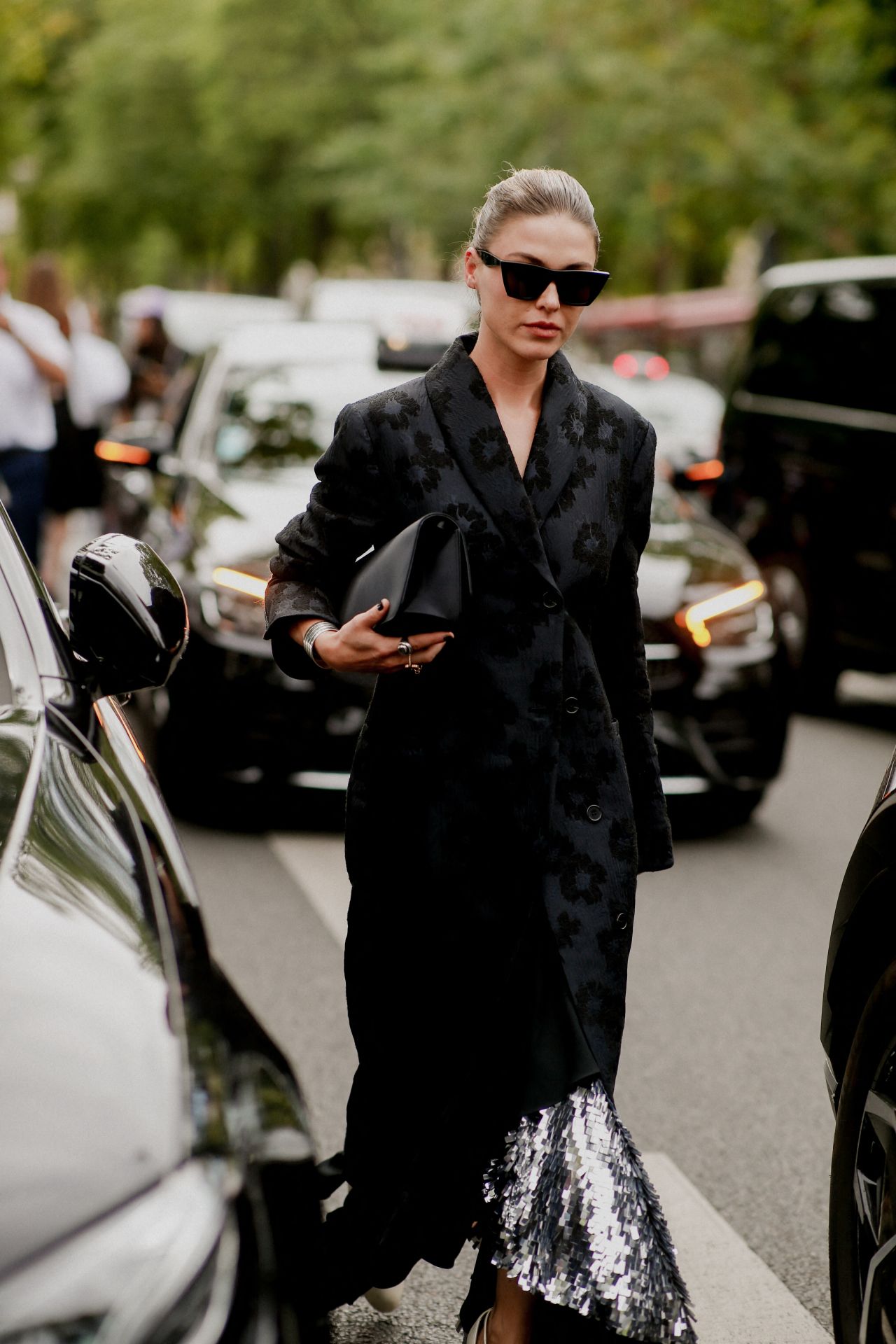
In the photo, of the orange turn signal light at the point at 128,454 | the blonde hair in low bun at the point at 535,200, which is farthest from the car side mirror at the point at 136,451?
the blonde hair in low bun at the point at 535,200

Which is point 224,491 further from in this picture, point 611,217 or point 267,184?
point 267,184

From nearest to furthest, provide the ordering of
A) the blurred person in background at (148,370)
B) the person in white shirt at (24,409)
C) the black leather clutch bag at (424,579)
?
the black leather clutch bag at (424,579)
the person in white shirt at (24,409)
the blurred person in background at (148,370)

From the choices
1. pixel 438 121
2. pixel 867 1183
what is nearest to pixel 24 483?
pixel 867 1183

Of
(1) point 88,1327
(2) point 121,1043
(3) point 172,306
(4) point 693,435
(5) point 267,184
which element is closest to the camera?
(1) point 88,1327

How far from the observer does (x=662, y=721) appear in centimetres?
683

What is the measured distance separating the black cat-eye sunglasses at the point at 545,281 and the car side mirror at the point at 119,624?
686mm

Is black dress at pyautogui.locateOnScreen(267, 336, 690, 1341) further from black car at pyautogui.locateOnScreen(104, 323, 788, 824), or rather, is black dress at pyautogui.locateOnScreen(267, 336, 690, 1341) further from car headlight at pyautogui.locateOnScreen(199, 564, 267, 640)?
car headlight at pyautogui.locateOnScreen(199, 564, 267, 640)

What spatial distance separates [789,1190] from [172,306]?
25799 millimetres

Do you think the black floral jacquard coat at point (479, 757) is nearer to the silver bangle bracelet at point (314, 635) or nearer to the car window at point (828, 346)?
the silver bangle bracelet at point (314, 635)

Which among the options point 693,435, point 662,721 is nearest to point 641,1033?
point 662,721

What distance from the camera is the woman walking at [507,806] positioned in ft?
8.93

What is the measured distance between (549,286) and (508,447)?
23 cm

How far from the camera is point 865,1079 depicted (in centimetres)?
270

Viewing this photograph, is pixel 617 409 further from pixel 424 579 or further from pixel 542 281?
pixel 424 579
